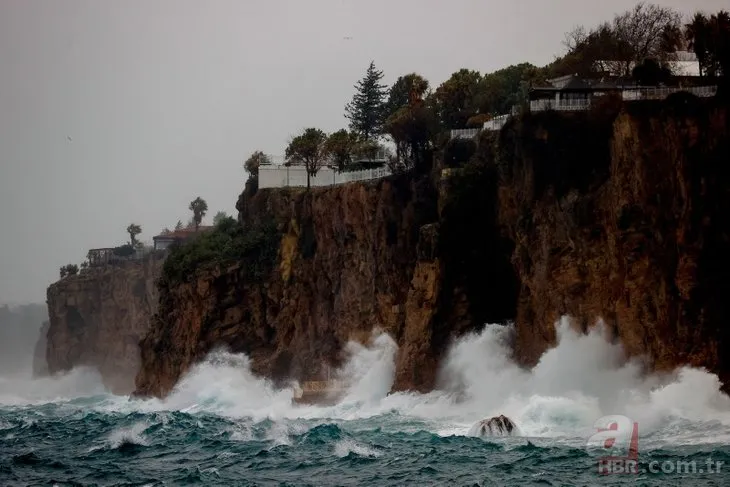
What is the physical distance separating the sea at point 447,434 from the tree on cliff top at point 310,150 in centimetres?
1875

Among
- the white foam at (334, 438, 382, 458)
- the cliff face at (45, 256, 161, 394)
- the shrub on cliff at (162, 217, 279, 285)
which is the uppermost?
the shrub on cliff at (162, 217, 279, 285)

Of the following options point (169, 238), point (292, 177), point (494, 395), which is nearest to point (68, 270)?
point (169, 238)

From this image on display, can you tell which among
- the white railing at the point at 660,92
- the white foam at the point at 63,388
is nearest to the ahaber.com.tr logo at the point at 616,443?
the white railing at the point at 660,92

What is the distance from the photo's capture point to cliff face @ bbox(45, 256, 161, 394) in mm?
117875

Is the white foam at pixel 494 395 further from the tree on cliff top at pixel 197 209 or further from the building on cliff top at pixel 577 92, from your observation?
the tree on cliff top at pixel 197 209

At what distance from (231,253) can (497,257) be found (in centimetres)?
2634

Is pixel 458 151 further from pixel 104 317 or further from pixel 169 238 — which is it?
pixel 169 238

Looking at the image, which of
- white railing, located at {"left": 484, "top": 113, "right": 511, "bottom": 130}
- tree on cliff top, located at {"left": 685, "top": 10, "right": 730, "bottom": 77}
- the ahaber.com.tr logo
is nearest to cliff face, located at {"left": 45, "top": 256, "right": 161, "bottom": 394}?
white railing, located at {"left": 484, "top": 113, "right": 511, "bottom": 130}

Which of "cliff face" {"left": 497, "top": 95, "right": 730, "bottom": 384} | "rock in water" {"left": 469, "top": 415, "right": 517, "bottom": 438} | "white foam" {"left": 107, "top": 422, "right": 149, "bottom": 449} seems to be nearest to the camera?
"rock in water" {"left": 469, "top": 415, "right": 517, "bottom": 438}

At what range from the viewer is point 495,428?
154ft

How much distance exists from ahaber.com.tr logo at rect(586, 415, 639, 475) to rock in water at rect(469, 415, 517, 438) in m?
3.33

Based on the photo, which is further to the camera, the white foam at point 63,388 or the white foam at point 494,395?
the white foam at point 63,388

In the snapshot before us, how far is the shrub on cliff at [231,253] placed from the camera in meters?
82.8

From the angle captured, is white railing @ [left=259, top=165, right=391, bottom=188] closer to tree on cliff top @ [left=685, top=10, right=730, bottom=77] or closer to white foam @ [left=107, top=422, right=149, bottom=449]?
tree on cliff top @ [left=685, top=10, right=730, bottom=77]
